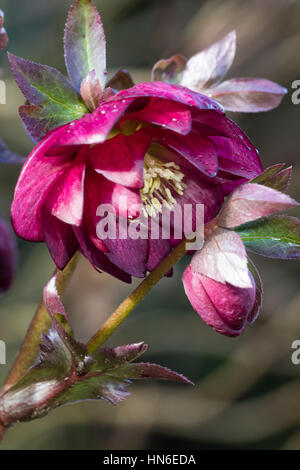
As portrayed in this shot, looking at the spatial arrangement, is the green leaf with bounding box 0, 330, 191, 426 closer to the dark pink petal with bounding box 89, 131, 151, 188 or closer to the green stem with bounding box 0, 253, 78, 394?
the green stem with bounding box 0, 253, 78, 394

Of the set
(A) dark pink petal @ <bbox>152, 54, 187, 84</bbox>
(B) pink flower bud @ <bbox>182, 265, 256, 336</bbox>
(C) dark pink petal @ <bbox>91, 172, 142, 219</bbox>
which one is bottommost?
(B) pink flower bud @ <bbox>182, 265, 256, 336</bbox>

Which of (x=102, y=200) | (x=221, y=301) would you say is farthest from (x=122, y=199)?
(x=221, y=301)

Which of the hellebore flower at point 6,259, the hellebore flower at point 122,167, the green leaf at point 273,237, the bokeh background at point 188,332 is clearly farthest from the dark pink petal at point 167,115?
the bokeh background at point 188,332

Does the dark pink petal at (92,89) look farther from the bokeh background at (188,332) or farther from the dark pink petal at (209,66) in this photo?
the bokeh background at (188,332)

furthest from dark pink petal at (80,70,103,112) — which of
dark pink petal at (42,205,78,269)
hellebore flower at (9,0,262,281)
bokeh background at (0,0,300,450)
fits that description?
bokeh background at (0,0,300,450)

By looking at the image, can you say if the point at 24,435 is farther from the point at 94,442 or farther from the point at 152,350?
the point at 152,350
